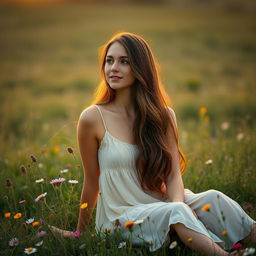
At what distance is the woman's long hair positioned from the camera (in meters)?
3.01

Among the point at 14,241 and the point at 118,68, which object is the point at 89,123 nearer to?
the point at 118,68

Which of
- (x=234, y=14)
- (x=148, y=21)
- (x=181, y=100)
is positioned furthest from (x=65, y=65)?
(x=234, y=14)

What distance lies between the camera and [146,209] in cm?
276

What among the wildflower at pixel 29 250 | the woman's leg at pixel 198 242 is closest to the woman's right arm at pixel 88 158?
the wildflower at pixel 29 250

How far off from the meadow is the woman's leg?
0.14m

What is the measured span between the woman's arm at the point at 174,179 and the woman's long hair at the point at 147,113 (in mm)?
30

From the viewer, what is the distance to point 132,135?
10.2ft

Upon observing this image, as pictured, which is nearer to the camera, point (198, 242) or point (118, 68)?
point (198, 242)

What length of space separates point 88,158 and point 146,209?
0.57 metres

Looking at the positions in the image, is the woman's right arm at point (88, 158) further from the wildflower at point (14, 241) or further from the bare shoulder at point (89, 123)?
the wildflower at point (14, 241)

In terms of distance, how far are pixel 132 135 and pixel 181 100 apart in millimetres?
5722

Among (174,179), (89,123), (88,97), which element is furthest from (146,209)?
(88,97)

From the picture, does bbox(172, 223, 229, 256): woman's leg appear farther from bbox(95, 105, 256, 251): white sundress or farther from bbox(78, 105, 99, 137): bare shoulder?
bbox(78, 105, 99, 137): bare shoulder

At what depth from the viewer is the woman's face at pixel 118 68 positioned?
3088mm
